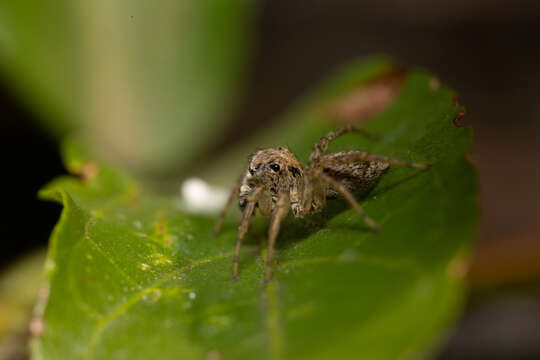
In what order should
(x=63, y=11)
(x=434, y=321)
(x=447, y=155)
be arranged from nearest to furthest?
(x=434, y=321), (x=447, y=155), (x=63, y=11)

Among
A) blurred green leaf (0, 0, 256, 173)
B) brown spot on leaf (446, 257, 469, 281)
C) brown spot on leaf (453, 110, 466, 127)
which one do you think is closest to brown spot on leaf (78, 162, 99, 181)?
blurred green leaf (0, 0, 256, 173)

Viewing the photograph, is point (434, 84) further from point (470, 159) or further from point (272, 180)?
point (470, 159)

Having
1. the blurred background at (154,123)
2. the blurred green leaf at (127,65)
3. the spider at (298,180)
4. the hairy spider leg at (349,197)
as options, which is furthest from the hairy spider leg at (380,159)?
the blurred green leaf at (127,65)

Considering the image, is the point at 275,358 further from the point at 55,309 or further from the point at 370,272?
the point at 55,309

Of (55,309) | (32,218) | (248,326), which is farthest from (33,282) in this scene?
(248,326)

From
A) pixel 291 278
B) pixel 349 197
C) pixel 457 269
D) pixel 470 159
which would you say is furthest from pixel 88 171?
pixel 457 269

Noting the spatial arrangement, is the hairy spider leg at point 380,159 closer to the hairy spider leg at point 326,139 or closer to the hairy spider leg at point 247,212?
the hairy spider leg at point 326,139

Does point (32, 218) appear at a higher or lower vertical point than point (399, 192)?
higher
